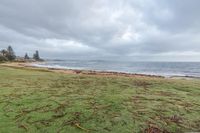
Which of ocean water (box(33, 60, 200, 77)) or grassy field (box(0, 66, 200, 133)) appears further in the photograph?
ocean water (box(33, 60, 200, 77))

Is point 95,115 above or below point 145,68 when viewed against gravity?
below

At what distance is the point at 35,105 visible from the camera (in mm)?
5406

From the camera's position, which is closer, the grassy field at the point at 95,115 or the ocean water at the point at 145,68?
the grassy field at the point at 95,115

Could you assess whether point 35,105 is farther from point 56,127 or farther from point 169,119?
point 169,119

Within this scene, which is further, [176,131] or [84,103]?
[84,103]

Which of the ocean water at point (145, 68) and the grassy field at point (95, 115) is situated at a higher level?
the ocean water at point (145, 68)

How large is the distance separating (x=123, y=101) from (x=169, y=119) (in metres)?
1.64

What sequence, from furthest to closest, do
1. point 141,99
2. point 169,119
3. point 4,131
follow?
point 141,99
point 169,119
point 4,131

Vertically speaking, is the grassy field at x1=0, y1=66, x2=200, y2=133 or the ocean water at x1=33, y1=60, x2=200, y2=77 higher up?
the ocean water at x1=33, y1=60, x2=200, y2=77

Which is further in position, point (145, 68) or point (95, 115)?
point (145, 68)

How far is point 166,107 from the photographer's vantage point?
562 centimetres

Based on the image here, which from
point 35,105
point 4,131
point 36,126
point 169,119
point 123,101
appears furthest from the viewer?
point 123,101

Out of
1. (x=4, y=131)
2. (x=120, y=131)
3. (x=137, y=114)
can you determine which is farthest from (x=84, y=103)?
(x=4, y=131)

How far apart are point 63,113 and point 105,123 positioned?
1.09m
